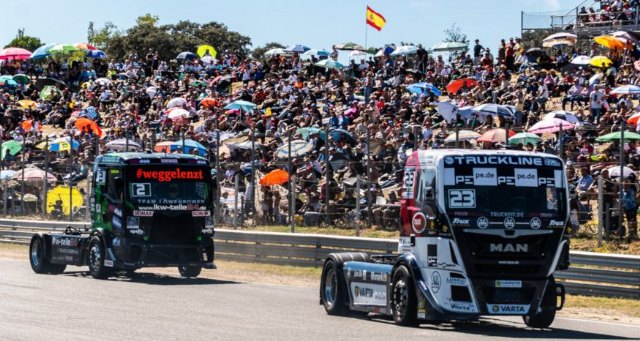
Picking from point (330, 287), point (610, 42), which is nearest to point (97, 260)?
point (330, 287)

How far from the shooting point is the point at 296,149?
2997 centimetres

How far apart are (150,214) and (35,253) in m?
3.75

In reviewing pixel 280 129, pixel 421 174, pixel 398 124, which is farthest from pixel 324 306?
pixel 280 129

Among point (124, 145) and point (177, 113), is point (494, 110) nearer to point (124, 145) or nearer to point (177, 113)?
point (124, 145)

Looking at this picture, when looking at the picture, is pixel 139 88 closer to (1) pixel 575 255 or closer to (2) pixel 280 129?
(2) pixel 280 129

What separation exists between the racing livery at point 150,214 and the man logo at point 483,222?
31.6 feet

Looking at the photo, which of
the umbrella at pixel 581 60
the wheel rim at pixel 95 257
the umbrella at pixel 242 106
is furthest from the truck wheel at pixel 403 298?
the umbrella at pixel 242 106

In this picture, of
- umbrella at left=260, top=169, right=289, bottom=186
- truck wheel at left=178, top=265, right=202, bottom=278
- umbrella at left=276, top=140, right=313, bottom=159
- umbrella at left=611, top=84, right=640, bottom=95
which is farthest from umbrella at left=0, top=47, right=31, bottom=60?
truck wheel at left=178, top=265, right=202, bottom=278

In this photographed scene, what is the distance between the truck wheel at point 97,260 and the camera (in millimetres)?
23438

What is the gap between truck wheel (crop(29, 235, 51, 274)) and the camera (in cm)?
2511

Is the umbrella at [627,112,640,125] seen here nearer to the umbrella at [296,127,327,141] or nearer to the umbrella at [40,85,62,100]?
the umbrella at [296,127,327,141]

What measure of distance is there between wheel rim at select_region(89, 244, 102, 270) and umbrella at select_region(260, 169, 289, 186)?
701 centimetres

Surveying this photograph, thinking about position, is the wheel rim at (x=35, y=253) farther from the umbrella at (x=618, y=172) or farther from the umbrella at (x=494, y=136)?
the umbrella at (x=618, y=172)

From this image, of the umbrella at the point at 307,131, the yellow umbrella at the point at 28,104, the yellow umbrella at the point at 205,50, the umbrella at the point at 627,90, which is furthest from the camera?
the yellow umbrella at the point at 205,50
